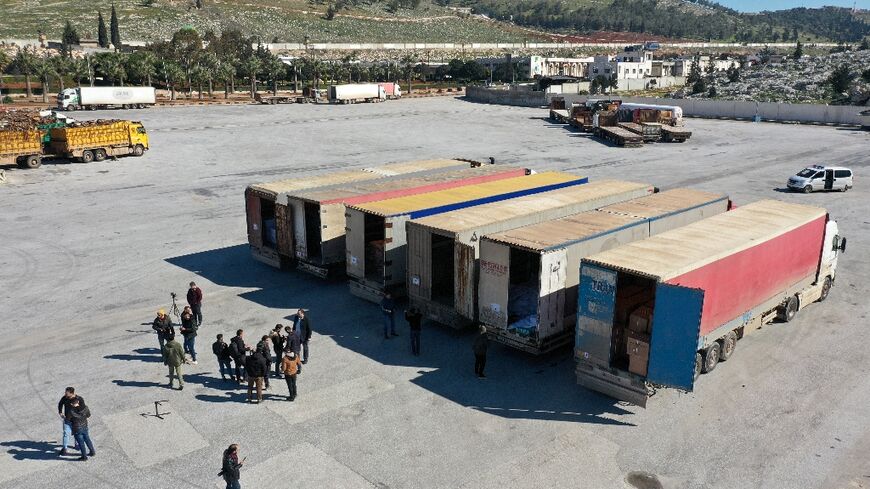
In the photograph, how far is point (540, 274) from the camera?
15.8 meters

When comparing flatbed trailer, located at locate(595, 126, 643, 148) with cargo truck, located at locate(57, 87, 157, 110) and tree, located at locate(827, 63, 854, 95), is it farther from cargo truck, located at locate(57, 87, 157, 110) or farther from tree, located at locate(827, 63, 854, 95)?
cargo truck, located at locate(57, 87, 157, 110)

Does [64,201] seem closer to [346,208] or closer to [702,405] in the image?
[346,208]

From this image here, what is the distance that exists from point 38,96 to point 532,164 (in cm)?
7590

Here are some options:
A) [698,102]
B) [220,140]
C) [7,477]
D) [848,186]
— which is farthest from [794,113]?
[7,477]

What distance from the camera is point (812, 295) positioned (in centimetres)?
2012

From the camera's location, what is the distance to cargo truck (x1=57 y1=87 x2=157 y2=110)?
74375mm

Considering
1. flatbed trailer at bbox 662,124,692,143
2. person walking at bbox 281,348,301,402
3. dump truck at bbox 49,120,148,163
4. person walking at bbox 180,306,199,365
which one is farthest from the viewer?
flatbed trailer at bbox 662,124,692,143

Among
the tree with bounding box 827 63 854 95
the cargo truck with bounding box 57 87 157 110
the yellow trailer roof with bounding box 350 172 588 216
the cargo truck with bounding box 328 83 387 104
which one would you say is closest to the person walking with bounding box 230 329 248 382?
the yellow trailer roof with bounding box 350 172 588 216

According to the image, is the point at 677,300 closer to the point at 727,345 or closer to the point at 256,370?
the point at 727,345

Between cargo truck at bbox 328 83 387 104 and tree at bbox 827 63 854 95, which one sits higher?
tree at bbox 827 63 854 95

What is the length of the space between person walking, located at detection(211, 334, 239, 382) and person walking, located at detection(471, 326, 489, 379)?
5.72 metres

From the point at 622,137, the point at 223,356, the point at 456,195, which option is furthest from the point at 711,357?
the point at 622,137

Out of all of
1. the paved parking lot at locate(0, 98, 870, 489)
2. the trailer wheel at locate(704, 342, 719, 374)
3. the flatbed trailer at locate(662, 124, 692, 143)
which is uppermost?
the flatbed trailer at locate(662, 124, 692, 143)

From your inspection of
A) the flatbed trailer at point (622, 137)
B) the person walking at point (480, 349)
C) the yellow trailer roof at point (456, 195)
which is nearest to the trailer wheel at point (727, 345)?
the person walking at point (480, 349)
